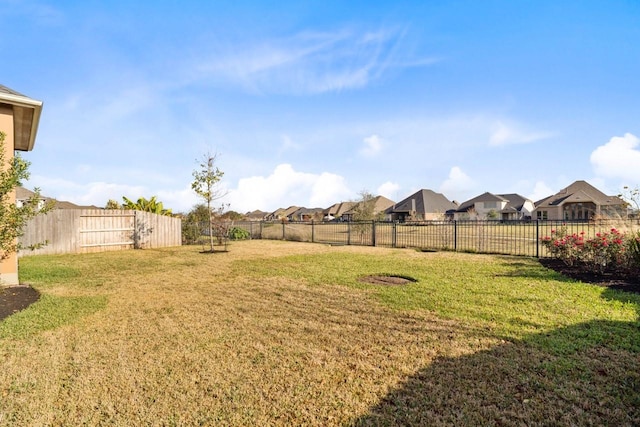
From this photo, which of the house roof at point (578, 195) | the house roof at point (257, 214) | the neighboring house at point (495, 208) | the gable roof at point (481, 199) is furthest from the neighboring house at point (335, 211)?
the house roof at point (578, 195)

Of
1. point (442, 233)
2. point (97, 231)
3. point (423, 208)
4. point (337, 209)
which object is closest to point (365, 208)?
point (442, 233)

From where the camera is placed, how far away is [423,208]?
47156 mm

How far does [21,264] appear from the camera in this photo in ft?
33.0

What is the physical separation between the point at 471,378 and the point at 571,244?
25.6ft

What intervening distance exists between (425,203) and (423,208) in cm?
122

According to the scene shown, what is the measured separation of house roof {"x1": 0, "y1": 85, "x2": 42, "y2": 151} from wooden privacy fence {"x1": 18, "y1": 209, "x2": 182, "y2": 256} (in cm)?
481

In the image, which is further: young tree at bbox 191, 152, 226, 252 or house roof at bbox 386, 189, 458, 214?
house roof at bbox 386, 189, 458, 214

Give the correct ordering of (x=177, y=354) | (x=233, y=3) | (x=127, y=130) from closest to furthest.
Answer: (x=177, y=354)
(x=233, y=3)
(x=127, y=130)

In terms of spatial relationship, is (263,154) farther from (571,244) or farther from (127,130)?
(571,244)

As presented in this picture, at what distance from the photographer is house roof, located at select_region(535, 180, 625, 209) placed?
4347 cm

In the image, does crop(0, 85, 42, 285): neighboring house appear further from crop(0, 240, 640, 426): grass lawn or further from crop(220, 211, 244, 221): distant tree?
crop(220, 211, 244, 221): distant tree

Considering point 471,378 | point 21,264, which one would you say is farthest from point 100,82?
point 471,378

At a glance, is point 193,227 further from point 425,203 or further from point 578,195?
point 578,195

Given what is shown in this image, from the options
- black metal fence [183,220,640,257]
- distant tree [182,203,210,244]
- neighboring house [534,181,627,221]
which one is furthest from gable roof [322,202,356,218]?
distant tree [182,203,210,244]
